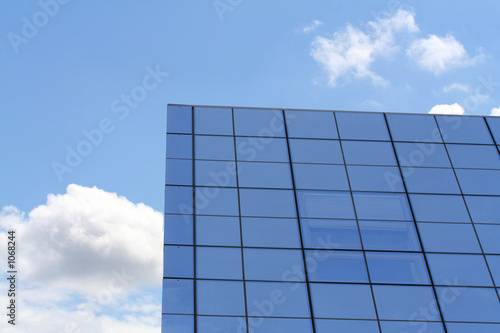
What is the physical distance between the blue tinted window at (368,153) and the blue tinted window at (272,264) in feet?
18.5

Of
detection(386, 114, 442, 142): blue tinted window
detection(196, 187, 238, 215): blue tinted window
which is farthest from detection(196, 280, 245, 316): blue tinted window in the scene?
detection(386, 114, 442, 142): blue tinted window

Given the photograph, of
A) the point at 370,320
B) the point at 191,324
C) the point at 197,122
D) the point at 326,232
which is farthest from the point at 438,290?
Answer: the point at 197,122

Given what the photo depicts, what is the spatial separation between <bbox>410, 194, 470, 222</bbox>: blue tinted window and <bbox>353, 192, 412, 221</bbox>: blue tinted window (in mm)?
436

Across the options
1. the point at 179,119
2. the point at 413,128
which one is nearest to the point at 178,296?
the point at 179,119

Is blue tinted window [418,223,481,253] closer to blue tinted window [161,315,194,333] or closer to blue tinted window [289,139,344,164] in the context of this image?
blue tinted window [289,139,344,164]

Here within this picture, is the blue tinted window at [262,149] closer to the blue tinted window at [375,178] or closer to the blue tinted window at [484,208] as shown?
the blue tinted window at [375,178]

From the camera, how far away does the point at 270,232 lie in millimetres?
21984

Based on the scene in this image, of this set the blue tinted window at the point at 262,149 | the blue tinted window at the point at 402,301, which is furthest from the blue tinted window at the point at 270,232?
the blue tinted window at the point at 402,301

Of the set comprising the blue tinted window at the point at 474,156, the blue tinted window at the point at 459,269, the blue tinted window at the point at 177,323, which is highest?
the blue tinted window at the point at 474,156

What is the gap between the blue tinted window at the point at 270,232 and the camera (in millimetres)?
21625

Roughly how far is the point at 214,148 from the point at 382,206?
747 cm

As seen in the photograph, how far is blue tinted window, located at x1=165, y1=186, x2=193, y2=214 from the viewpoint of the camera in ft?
72.4

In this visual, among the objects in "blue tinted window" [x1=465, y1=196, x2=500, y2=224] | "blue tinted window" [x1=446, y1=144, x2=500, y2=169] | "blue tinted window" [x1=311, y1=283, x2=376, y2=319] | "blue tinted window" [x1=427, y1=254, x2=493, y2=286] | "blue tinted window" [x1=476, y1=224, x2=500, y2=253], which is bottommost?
"blue tinted window" [x1=311, y1=283, x2=376, y2=319]

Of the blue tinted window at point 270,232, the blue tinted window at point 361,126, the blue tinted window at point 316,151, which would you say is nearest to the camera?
the blue tinted window at point 270,232
